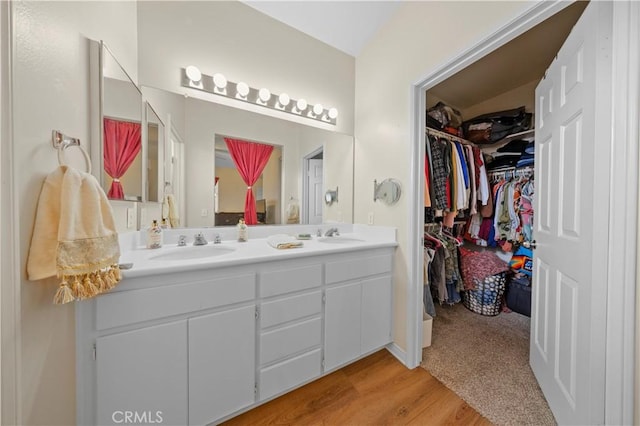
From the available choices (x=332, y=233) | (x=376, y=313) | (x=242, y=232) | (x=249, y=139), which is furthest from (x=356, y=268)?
(x=249, y=139)

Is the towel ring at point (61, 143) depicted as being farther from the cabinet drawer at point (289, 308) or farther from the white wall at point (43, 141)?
the cabinet drawer at point (289, 308)

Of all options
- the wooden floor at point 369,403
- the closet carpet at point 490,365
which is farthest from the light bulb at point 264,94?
the closet carpet at point 490,365

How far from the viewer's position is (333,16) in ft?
5.78

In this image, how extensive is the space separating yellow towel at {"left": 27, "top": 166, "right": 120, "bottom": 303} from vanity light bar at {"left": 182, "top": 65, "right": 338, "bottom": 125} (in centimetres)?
109

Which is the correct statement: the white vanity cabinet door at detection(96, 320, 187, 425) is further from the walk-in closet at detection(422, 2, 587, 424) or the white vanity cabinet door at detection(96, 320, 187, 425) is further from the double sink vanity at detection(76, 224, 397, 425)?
the walk-in closet at detection(422, 2, 587, 424)

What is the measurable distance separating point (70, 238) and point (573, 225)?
76.8 inches

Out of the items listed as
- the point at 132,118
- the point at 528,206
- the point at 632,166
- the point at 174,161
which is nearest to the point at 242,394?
the point at 174,161

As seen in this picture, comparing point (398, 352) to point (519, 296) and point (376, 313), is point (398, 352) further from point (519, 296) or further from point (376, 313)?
point (519, 296)

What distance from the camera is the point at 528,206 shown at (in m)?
2.09

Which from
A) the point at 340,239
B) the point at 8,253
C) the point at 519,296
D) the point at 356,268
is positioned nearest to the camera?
the point at 8,253

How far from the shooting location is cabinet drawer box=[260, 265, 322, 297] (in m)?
1.20

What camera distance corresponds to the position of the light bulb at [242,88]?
1.67m

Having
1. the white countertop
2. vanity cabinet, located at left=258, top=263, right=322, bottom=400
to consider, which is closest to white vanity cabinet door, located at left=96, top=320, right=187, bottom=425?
the white countertop

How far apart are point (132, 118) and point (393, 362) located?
2330 millimetres
